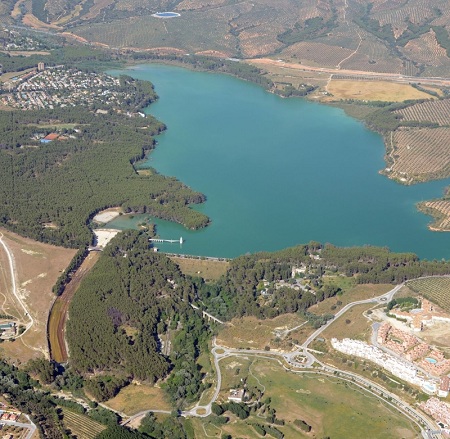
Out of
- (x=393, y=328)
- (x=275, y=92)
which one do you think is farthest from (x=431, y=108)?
(x=393, y=328)

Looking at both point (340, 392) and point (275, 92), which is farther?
point (275, 92)

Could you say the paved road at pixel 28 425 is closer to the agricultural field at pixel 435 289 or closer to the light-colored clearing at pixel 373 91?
the agricultural field at pixel 435 289

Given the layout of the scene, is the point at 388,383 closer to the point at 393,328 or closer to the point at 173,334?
the point at 393,328

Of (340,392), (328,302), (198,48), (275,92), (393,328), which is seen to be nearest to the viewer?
(340,392)

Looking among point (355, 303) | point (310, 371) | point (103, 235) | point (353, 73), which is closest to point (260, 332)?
point (310, 371)

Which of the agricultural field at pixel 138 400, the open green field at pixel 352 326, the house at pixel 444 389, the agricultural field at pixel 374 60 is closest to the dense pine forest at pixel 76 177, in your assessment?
the open green field at pixel 352 326

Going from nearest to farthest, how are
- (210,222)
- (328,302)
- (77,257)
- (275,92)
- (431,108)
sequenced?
(328,302), (77,257), (210,222), (431,108), (275,92)

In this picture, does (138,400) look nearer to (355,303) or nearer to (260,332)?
(260,332)
